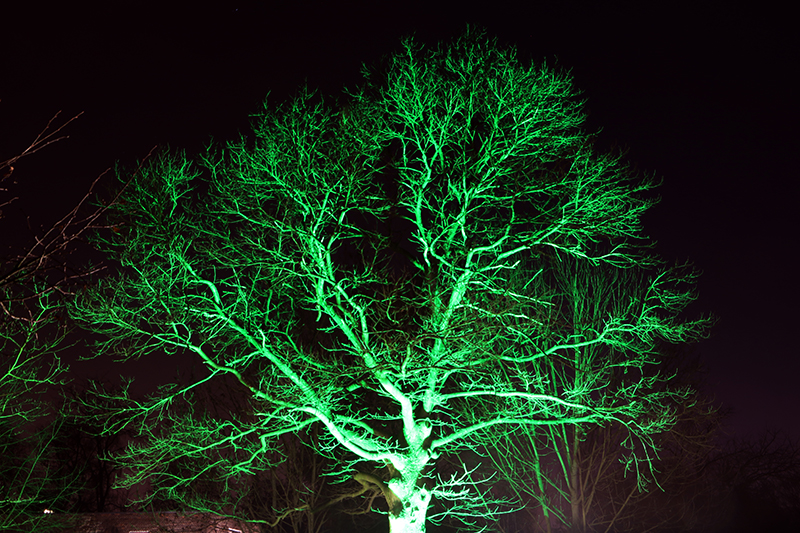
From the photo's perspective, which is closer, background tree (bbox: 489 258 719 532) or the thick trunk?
the thick trunk

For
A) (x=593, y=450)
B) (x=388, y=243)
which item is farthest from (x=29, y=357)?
(x=593, y=450)

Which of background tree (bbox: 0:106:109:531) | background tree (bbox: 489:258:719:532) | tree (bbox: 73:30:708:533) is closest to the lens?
background tree (bbox: 0:106:109:531)

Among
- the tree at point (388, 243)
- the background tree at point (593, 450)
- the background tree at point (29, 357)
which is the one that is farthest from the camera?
the background tree at point (593, 450)

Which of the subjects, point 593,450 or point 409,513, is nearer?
point 409,513

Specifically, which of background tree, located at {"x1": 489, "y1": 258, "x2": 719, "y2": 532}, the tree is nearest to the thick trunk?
the tree

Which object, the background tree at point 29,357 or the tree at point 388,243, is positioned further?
the tree at point 388,243

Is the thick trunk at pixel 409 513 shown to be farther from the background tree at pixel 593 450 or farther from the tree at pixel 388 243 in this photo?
the background tree at pixel 593 450

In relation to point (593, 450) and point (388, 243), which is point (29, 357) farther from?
point (593, 450)

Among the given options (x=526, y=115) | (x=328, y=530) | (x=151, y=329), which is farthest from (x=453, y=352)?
(x=328, y=530)

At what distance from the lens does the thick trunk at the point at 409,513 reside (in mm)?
9914

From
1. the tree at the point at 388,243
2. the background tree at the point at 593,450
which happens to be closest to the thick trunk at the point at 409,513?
the tree at the point at 388,243

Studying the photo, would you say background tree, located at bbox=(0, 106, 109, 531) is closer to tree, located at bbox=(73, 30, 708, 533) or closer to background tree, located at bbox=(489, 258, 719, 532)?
tree, located at bbox=(73, 30, 708, 533)

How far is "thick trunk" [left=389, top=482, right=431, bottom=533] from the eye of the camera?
32.5 feet

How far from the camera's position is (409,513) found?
9.96 m
